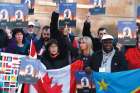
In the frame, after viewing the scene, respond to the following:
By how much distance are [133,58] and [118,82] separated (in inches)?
28.1

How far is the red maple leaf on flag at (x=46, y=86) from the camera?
9875 mm

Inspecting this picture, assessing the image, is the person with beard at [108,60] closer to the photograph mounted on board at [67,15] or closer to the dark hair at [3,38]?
the photograph mounted on board at [67,15]

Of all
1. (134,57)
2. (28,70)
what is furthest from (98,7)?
(28,70)

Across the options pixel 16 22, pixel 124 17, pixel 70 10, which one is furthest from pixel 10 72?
pixel 124 17

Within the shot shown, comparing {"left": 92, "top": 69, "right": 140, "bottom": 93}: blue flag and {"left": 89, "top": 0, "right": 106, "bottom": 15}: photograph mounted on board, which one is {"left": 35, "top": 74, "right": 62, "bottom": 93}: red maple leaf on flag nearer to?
{"left": 92, "top": 69, "right": 140, "bottom": 93}: blue flag

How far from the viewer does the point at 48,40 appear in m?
10.8

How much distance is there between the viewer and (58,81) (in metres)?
9.98

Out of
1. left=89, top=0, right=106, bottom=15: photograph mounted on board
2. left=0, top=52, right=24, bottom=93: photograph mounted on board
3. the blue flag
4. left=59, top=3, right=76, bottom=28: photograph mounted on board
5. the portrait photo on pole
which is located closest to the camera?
the portrait photo on pole

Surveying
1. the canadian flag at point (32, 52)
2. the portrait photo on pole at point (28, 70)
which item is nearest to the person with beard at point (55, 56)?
the canadian flag at point (32, 52)

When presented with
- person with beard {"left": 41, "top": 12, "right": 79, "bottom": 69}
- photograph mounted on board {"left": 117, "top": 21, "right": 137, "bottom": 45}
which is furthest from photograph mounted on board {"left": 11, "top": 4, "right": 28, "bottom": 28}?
photograph mounted on board {"left": 117, "top": 21, "right": 137, "bottom": 45}

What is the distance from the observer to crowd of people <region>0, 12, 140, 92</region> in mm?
9852

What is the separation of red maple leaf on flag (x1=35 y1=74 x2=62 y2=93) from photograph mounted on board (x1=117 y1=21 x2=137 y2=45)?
1674mm

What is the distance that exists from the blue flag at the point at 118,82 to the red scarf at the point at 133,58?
42cm

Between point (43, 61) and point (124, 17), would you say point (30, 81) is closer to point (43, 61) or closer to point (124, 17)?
point (43, 61)
